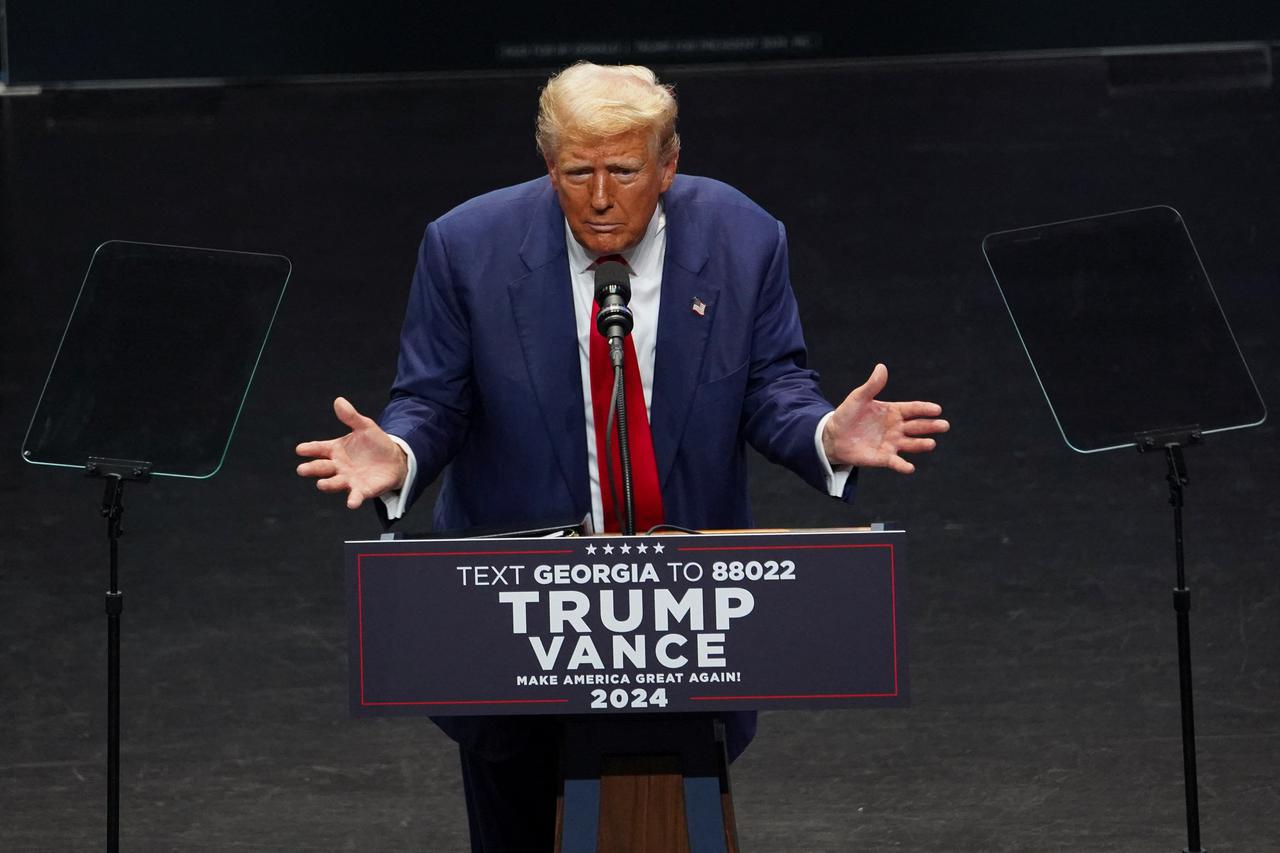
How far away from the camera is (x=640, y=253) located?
2.56 meters

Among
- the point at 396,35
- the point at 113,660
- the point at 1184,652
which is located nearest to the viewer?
the point at 113,660

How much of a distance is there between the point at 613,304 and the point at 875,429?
36 cm

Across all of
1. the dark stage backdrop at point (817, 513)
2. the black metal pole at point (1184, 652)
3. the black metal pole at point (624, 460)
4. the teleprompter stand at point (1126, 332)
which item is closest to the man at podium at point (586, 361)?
the black metal pole at point (624, 460)

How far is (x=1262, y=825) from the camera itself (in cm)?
350

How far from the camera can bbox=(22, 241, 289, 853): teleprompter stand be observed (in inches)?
113

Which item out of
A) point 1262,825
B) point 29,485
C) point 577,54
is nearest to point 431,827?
point 1262,825

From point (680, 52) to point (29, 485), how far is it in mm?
4904

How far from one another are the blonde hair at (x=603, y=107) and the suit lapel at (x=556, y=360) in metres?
0.22

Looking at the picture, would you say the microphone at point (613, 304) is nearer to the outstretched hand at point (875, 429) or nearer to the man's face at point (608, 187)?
the man's face at point (608, 187)

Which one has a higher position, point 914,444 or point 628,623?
point 914,444

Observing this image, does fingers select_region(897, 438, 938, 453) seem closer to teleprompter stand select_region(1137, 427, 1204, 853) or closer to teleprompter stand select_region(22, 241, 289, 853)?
teleprompter stand select_region(1137, 427, 1204, 853)

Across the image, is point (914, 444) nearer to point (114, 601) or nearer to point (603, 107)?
point (603, 107)

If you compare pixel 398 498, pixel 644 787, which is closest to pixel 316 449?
pixel 398 498

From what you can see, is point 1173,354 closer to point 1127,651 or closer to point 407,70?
point 1127,651
